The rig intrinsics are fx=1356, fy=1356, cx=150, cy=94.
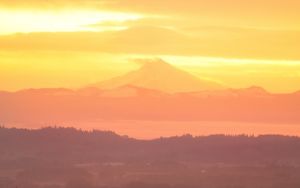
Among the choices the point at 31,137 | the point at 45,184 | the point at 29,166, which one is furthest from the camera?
the point at 31,137

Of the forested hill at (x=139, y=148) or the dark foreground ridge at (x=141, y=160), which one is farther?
the forested hill at (x=139, y=148)

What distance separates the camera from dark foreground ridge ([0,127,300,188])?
84562 mm

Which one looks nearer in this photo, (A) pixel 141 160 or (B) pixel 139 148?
(A) pixel 141 160

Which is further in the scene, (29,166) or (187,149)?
(187,149)

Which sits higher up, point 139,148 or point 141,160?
point 139,148

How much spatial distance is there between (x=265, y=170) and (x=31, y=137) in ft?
98.8

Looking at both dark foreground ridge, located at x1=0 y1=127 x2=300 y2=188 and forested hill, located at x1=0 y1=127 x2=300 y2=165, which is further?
forested hill, located at x1=0 y1=127 x2=300 y2=165

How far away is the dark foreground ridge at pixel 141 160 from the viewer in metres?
84.6

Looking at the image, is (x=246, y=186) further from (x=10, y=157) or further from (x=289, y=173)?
(x=10, y=157)

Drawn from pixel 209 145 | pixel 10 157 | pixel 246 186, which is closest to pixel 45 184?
pixel 246 186

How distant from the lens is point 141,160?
351 ft

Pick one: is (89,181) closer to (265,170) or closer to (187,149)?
(265,170)

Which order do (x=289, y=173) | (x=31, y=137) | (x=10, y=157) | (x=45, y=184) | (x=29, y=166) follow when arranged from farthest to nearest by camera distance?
(x=31, y=137), (x=10, y=157), (x=29, y=166), (x=289, y=173), (x=45, y=184)

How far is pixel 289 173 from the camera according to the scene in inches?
3573
